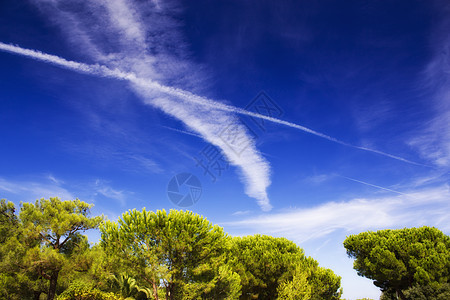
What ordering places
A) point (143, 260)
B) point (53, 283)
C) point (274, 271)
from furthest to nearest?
point (274, 271), point (53, 283), point (143, 260)

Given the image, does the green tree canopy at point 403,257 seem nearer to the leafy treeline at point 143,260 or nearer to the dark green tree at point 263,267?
the leafy treeline at point 143,260

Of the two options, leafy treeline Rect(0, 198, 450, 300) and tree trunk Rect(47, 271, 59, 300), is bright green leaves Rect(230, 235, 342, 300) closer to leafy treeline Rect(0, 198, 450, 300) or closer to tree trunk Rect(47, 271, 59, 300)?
leafy treeline Rect(0, 198, 450, 300)

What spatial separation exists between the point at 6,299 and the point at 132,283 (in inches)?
449

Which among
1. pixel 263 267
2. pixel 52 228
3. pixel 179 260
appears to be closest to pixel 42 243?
pixel 52 228

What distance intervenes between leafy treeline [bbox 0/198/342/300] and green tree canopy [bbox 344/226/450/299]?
5515 millimetres

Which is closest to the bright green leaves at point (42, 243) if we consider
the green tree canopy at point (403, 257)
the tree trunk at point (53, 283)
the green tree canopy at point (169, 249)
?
the tree trunk at point (53, 283)

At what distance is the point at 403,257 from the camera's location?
Answer: 2800cm

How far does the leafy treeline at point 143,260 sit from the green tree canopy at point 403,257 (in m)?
5.51

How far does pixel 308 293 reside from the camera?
24.5 m

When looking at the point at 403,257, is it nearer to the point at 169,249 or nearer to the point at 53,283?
the point at 169,249

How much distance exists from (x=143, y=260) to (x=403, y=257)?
2676 centimetres

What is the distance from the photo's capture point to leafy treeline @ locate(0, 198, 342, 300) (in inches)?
820

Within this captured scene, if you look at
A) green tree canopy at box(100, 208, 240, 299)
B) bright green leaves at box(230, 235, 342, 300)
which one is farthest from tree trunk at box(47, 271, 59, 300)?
bright green leaves at box(230, 235, 342, 300)

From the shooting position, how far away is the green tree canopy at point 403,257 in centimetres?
2564
